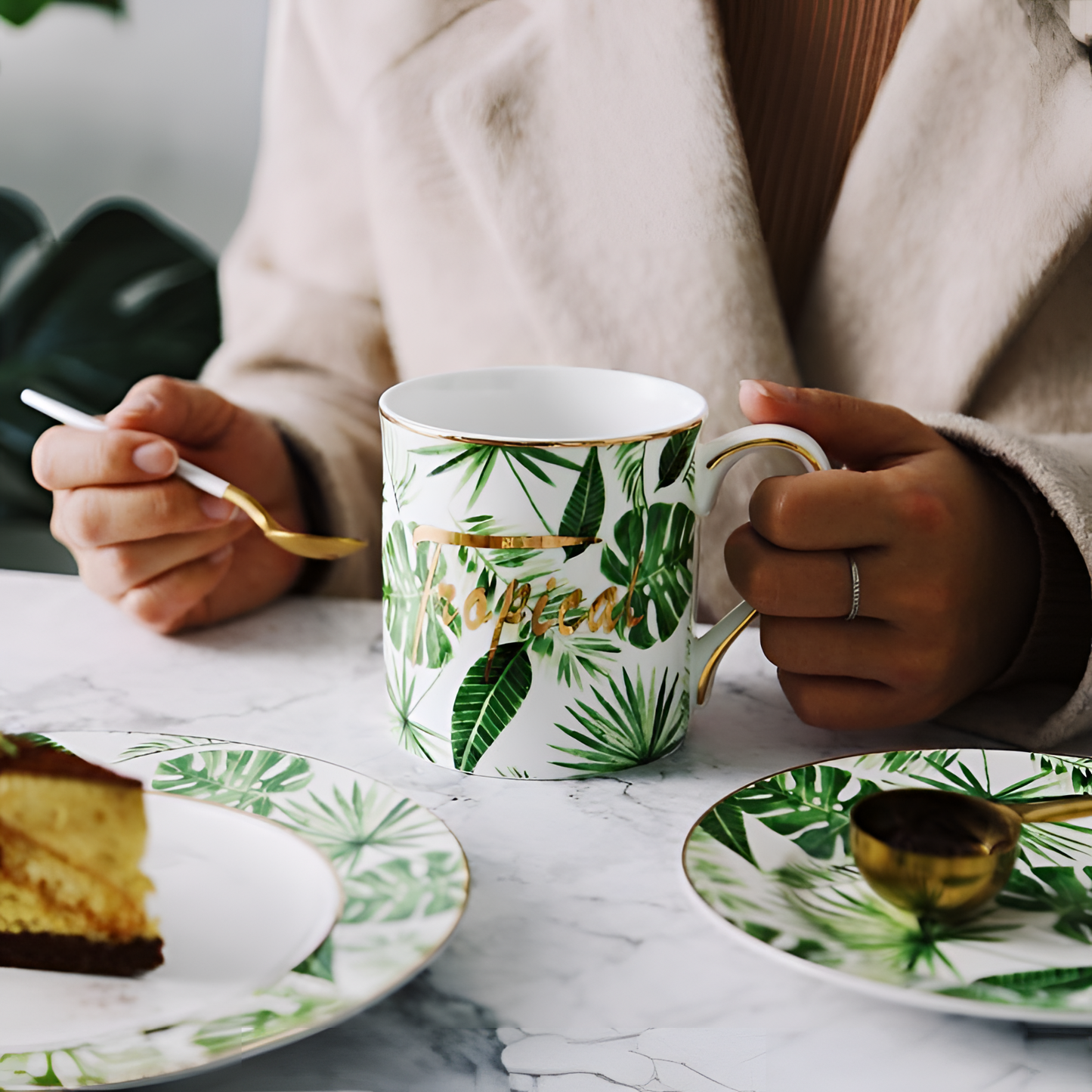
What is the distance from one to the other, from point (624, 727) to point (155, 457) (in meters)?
0.27

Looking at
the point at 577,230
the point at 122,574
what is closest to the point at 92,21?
the point at 577,230

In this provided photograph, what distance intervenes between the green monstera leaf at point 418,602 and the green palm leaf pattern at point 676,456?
0.09 metres

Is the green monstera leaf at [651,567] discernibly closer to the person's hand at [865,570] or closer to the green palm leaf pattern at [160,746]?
the person's hand at [865,570]

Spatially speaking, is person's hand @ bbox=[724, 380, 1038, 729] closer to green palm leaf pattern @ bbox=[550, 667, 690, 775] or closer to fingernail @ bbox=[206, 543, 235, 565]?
green palm leaf pattern @ bbox=[550, 667, 690, 775]

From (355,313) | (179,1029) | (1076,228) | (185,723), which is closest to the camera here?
(179,1029)

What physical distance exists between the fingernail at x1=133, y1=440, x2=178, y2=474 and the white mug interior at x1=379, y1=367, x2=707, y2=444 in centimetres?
15

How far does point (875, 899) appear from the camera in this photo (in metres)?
0.34

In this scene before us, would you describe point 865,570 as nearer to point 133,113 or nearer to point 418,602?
point 418,602

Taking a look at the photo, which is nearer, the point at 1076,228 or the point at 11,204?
the point at 1076,228

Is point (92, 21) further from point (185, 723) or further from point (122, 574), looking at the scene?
point (185, 723)

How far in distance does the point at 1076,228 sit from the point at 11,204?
1.26m

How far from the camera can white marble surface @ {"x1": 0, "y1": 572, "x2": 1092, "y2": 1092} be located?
0.96 feet

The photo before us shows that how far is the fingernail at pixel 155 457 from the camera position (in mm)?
547

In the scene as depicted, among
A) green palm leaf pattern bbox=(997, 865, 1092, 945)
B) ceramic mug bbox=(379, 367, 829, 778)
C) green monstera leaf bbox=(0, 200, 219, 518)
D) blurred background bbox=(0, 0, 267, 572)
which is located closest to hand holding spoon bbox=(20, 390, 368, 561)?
ceramic mug bbox=(379, 367, 829, 778)
